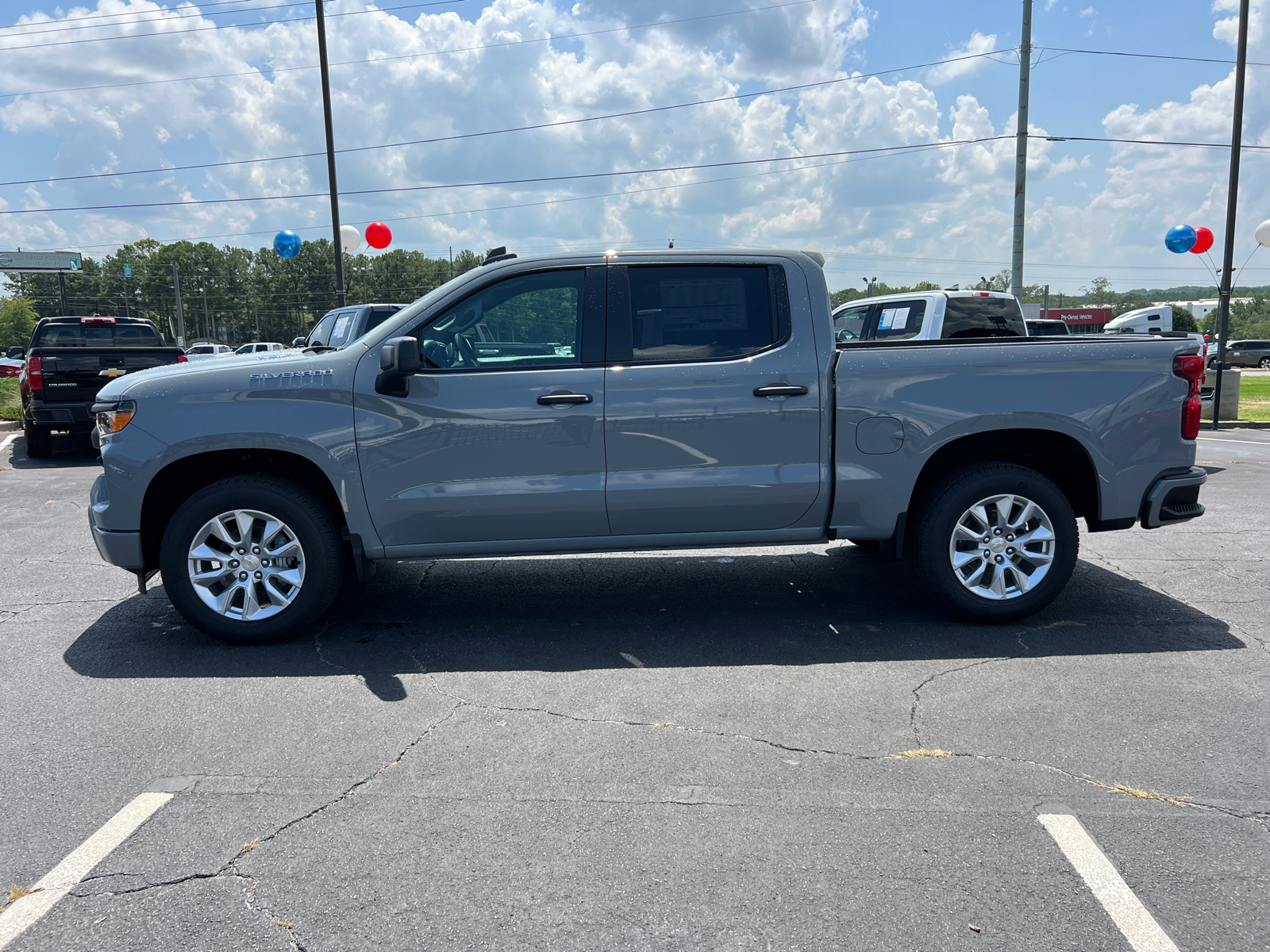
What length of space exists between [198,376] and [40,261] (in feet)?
215

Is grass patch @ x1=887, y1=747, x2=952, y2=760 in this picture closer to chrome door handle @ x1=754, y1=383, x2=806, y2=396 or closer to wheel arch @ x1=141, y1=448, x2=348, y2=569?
chrome door handle @ x1=754, y1=383, x2=806, y2=396

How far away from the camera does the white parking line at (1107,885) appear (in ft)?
8.11

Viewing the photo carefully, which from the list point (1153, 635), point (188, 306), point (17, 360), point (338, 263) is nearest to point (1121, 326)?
point (338, 263)

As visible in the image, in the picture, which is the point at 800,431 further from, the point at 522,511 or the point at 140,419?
the point at 140,419

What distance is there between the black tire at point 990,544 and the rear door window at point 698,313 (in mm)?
1294

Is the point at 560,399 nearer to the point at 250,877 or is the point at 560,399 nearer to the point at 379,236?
the point at 250,877

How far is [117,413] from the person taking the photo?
4.82 m

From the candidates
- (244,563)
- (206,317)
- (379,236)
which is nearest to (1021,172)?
(379,236)

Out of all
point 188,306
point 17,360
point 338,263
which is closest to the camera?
point 338,263

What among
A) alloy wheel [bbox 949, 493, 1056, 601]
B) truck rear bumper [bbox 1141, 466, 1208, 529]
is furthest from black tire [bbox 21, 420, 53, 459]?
truck rear bumper [bbox 1141, 466, 1208, 529]

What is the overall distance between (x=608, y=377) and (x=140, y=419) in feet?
7.81

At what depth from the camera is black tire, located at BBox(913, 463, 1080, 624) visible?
506cm

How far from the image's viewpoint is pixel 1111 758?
3.53 metres

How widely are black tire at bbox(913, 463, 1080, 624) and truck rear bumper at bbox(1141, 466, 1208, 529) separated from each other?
1.48 feet
